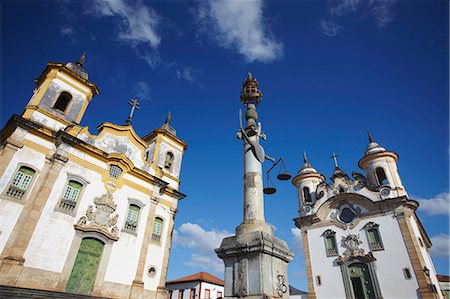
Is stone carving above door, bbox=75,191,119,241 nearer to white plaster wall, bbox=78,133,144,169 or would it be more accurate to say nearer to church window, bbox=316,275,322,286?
white plaster wall, bbox=78,133,144,169

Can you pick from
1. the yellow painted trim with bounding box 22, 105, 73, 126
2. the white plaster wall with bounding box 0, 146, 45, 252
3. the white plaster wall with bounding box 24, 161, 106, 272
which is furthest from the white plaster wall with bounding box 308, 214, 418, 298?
the yellow painted trim with bounding box 22, 105, 73, 126

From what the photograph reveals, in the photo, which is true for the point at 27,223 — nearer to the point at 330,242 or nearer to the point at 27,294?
the point at 27,294

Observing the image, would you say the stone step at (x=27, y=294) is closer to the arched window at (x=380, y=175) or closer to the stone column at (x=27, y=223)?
the stone column at (x=27, y=223)

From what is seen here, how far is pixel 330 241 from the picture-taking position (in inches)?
844

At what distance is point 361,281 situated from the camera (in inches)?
742

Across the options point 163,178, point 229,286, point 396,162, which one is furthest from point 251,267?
Answer: point 396,162

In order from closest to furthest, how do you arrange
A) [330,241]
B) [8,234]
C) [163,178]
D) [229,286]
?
[229,286]
[8,234]
[163,178]
[330,241]

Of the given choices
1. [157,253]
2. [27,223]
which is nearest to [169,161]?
[157,253]

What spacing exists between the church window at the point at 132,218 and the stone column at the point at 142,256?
Answer: 74cm

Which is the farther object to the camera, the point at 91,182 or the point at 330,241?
the point at 330,241

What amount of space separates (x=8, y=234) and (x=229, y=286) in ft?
36.0

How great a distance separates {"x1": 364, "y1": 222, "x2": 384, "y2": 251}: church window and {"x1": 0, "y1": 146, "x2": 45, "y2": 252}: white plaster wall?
21872mm

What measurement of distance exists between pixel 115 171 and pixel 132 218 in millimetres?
3098

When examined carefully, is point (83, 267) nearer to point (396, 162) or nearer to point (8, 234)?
point (8, 234)
